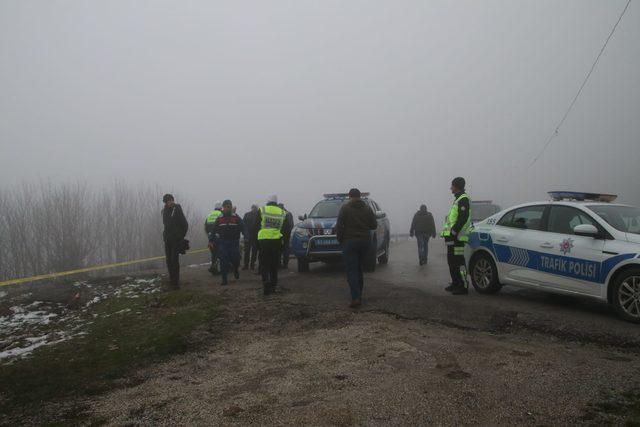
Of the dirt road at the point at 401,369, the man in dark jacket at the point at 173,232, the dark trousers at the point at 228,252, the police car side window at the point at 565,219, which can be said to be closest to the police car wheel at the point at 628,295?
the dirt road at the point at 401,369

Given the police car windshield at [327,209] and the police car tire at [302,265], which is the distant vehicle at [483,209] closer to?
the police car windshield at [327,209]

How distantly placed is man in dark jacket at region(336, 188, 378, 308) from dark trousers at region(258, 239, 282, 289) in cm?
175

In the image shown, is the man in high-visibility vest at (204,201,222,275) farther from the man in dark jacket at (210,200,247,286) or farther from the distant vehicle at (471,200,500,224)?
the distant vehicle at (471,200,500,224)

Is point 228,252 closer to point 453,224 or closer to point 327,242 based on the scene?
point 327,242

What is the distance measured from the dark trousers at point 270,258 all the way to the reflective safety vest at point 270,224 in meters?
0.10

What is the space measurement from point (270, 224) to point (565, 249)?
A: 504cm

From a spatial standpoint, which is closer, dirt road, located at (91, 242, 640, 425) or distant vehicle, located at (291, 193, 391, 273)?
dirt road, located at (91, 242, 640, 425)

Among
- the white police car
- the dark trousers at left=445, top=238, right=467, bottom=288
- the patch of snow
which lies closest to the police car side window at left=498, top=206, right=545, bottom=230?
the white police car

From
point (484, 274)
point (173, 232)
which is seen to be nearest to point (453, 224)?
point (484, 274)

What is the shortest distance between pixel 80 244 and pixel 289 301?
22139mm

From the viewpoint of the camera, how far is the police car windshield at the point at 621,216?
19.9 feet

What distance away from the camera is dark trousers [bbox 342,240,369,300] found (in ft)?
23.6

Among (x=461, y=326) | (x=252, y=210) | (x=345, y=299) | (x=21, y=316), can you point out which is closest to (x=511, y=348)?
(x=461, y=326)

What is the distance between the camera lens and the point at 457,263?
8.09 m
